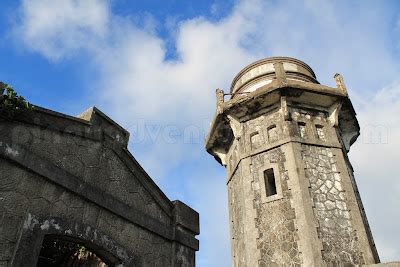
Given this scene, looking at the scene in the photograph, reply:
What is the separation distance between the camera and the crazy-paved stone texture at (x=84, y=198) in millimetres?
4082

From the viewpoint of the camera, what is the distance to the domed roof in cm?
1511

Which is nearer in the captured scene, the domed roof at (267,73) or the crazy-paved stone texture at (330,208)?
the crazy-paved stone texture at (330,208)

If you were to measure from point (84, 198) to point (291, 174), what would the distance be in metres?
8.09

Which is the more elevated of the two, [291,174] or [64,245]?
[291,174]

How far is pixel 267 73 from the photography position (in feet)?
49.7

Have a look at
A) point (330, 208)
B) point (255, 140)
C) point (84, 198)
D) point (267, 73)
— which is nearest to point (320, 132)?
A: point (255, 140)

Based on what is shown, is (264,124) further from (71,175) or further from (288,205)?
(71,175)

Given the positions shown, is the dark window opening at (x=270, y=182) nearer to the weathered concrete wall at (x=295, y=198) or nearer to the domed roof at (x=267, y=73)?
the weathered concrete wall at (x=295, y=198)

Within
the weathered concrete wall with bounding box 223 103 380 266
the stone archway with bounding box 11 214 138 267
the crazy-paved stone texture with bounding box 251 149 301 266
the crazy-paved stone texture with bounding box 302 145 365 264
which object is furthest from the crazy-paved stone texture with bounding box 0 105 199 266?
the crazy-paved stone texture with bounding box 302 145 365 264

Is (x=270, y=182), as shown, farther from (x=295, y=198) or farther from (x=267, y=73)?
(x=267, y=73)

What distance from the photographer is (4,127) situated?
426cm

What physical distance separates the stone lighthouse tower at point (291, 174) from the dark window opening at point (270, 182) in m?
0.04

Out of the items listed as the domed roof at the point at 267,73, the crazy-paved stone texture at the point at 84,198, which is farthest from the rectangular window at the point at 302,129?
the crazy-paved stone texture at the point at 84,198

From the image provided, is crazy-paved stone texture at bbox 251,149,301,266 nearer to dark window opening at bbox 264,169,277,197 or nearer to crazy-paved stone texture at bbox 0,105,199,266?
dark window opening at bbox 264,169,277,197
